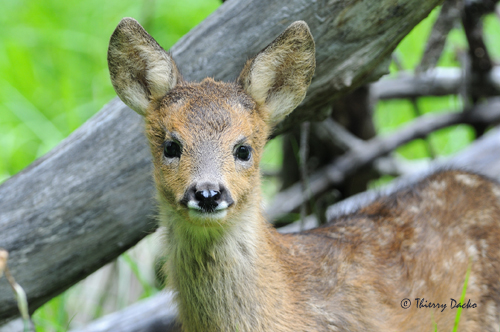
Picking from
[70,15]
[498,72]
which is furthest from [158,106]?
[70,15]

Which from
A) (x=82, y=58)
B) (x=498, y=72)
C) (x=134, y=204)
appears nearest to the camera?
(x=134, y=204)

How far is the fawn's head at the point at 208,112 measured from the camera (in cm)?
299

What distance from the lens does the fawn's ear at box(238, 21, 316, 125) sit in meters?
3.32

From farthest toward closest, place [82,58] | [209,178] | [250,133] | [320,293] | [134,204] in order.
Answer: [82,58]
[134,204]
[320,293]
[250,133]
[209,178]

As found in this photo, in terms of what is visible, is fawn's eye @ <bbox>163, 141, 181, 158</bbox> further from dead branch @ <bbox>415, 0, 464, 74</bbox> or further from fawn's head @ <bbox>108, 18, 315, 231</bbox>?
dead branch @ <bbox>415, 0, 464, 74</bbox>

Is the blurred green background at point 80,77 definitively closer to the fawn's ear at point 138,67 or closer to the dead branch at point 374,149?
the dead branch at point 374,149

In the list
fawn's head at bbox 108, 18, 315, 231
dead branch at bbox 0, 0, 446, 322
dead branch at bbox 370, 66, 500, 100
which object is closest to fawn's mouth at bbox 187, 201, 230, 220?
fawn's head at bbox 108, 18, 315, 231

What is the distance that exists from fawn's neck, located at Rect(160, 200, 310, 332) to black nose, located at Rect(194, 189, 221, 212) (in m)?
0.45

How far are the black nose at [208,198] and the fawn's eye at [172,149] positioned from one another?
40 cm

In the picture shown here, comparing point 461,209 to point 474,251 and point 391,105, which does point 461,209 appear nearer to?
point 474,251

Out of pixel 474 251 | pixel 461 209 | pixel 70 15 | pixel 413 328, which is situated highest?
pixel 70 15

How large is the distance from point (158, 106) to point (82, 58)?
3.93 metres

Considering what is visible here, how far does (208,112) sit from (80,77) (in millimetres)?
4172

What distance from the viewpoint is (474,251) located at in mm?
3896
